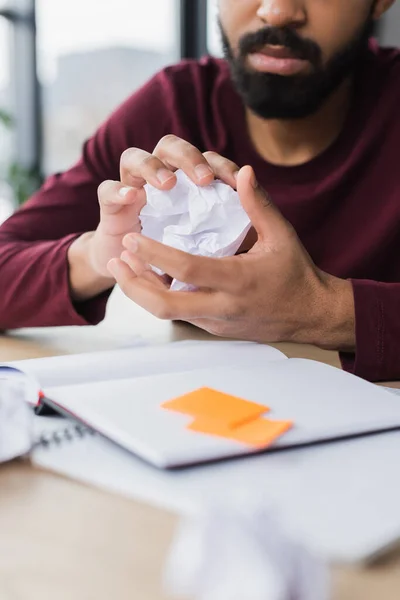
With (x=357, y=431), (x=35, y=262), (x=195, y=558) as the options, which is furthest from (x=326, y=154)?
(x=195, y=558)

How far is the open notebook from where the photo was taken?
47cm

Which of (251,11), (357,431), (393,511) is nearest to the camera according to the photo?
(393,511)

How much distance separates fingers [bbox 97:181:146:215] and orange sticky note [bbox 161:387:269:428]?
30cm

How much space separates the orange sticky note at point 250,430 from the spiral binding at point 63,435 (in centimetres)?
8

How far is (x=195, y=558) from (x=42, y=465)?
0.72ft

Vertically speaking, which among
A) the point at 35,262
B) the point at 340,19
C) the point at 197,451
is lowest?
the point at 35,262

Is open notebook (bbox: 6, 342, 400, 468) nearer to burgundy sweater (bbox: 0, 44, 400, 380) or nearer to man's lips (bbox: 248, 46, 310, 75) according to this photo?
burgundy sweater (bbox: 0, 44, 400, 380)

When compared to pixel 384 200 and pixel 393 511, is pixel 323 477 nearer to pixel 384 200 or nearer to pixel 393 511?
pixel 393 511

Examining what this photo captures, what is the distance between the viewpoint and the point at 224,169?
29.3 inches

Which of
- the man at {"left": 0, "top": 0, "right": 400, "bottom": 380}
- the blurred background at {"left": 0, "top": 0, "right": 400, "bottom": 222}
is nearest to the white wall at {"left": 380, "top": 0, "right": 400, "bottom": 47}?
the blurred background at {"left": 0, "top": 0, "right": 400, "bottom": 222}

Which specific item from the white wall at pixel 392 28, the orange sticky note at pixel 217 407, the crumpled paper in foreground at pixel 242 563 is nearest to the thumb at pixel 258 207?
the orange sticky note at pixel 217 407

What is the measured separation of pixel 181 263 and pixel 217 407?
0.18 meters

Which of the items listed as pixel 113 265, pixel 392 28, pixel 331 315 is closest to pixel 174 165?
pixel 113 265

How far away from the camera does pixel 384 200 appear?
1124mm
